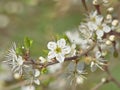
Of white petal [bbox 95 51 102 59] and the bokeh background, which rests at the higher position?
the bokeh background

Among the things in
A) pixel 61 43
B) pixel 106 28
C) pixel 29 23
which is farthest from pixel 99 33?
pixel 29 23

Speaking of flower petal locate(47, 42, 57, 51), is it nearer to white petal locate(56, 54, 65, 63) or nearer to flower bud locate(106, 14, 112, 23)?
white petal locate(56, 54, 65, 63)

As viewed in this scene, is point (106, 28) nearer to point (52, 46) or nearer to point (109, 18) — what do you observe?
point (109, 18)

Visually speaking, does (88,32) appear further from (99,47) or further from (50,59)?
(50,59)

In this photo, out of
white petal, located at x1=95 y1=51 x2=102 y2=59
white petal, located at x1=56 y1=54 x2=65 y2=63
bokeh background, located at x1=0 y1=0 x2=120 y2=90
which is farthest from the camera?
bokeh background, located at x1=0 y1=0 x2=120 y2=90

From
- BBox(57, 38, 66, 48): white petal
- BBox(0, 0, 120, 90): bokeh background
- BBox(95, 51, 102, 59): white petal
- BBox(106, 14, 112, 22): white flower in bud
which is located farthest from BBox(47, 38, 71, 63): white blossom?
BBox(0, 0, 120, 90): bokeh background

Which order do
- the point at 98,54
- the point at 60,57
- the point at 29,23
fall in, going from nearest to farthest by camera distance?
1. the point at 60,57
2. the point at 98,54
3. the point at 29,23

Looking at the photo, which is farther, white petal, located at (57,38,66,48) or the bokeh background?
the bokeh background

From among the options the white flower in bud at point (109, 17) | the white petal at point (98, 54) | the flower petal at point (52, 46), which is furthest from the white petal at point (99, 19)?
the flower petal at point (52, 46)

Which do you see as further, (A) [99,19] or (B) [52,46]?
(A) [99,19]
